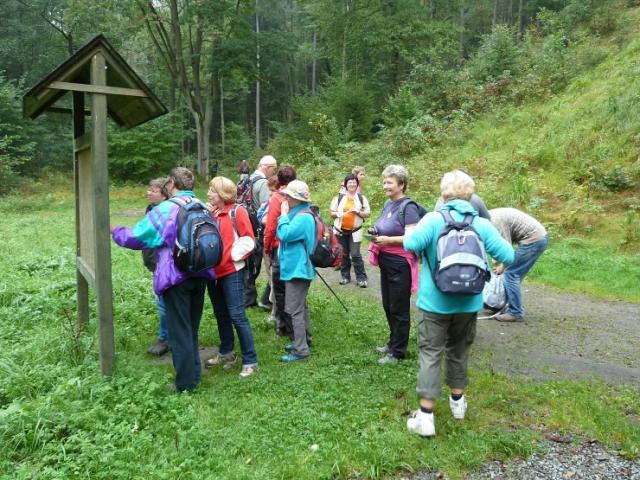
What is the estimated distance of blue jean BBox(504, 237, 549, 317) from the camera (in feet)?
20.9

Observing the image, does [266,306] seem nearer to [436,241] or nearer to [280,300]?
[280,300]

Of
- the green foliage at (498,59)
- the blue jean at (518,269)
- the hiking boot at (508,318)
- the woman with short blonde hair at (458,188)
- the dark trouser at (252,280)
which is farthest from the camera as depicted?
the green foliage at (498,59)

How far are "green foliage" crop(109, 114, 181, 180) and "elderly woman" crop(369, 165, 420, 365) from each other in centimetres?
Answer: 2400

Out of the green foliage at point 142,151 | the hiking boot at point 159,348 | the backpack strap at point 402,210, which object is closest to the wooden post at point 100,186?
the hiking boot at point 159,348

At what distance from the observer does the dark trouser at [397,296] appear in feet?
16.0

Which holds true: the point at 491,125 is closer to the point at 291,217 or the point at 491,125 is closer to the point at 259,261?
the point at 259,261

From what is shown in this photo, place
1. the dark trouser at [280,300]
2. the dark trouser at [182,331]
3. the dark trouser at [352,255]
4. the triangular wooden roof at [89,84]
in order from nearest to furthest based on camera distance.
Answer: the triangular wooden roof at [89,84] < the dark trouser at [182,331] < the dark trouser at [280,300] < the dark trouser at [352,255]

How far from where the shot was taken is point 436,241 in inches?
143

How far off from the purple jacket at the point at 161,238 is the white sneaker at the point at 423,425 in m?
2.04

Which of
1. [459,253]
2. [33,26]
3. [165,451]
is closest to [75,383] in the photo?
[165,451]

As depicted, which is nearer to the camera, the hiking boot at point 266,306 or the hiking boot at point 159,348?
the hiking boot at point 159,348

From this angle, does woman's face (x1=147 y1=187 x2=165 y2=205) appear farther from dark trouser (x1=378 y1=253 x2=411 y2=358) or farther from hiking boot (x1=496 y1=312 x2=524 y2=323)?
hiking boot (x1=496 y1=312 x2=524 y2=323)

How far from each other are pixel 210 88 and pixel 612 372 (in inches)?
1075

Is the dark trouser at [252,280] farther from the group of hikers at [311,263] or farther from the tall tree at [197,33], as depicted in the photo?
the tall tree at [197,33]
